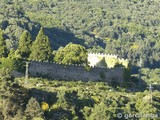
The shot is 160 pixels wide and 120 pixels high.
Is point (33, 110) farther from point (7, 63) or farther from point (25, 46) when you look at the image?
point (25, 46)

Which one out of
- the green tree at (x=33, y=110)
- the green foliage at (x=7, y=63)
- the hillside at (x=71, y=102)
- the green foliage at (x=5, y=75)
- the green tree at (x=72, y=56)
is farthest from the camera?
the green tree at (x=72, y=56)

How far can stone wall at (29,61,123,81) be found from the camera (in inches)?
2918

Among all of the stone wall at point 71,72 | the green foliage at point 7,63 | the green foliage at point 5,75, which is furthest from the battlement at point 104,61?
the green foliage at point 5,75

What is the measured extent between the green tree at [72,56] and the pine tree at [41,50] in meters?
2.20

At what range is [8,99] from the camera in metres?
61.8

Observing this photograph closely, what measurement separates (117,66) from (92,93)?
16.6m

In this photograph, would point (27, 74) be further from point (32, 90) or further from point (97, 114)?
point (97, 114)

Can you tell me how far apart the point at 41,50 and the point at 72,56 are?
19.1 feet

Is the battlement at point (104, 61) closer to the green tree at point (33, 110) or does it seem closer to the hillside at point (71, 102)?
the hillside at point (71, 102)

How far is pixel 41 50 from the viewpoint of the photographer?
77875 millimetres

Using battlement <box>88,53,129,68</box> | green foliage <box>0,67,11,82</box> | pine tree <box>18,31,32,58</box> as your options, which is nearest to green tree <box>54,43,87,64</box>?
pine tree <box>18,31,32,58</box>

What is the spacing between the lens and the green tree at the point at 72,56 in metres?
80.6

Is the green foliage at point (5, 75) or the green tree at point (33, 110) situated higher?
the green foliage at point (5, 75)

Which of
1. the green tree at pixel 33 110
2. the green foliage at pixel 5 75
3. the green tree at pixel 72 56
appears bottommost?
the green tree at pixel 33 110
